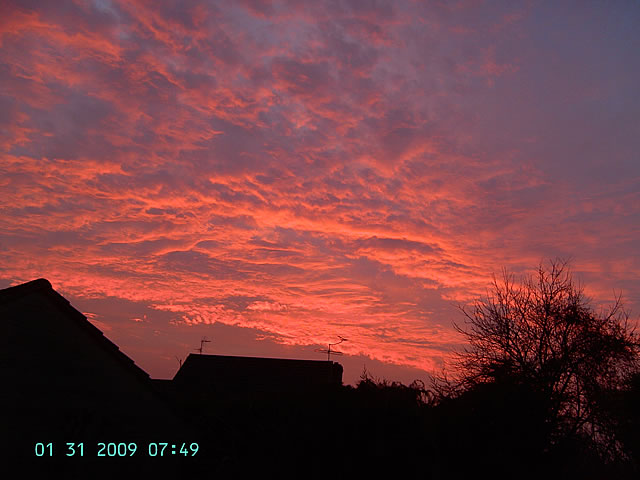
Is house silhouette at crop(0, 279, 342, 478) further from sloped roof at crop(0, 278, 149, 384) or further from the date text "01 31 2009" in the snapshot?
the date text "01 31 2009"

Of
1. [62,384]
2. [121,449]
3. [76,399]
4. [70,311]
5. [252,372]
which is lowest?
[121,449]

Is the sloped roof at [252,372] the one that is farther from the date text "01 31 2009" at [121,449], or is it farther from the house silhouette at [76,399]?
the date text "01 31 2009" at [121,449]

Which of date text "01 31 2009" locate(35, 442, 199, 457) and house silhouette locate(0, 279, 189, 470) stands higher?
house silhouette locate(0, 279, 189, 470)

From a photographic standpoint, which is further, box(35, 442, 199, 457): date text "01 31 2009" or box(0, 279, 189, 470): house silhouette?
box(35, 442, 199, 457): date text "01 31 2009"

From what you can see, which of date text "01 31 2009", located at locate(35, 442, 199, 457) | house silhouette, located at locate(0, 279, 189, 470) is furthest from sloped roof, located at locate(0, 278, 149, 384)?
date text "01 31 2009", located at locate(35, 442, 199, 457)

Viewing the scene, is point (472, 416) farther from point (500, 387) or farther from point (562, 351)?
point (562, 351)

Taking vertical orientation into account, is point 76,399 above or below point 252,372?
below

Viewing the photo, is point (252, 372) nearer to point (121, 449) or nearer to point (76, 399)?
point (121, 449)

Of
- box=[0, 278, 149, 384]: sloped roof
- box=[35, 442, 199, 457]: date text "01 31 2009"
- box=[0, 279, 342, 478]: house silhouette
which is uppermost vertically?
box=[0, 278, 149, 384]: sloped roof

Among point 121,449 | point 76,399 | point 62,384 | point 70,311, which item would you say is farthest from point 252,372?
point 62,384

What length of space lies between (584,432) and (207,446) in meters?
13.3

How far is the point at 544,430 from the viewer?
44.0 feet

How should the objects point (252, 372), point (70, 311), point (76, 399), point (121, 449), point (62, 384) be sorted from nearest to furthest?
1. point (62, 384)
2. point (76, 399)
3. point (70, 311)
4. point (121, 449)
5. point (252, 372)

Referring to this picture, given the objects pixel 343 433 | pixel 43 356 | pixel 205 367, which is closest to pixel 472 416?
pixel 343 433
